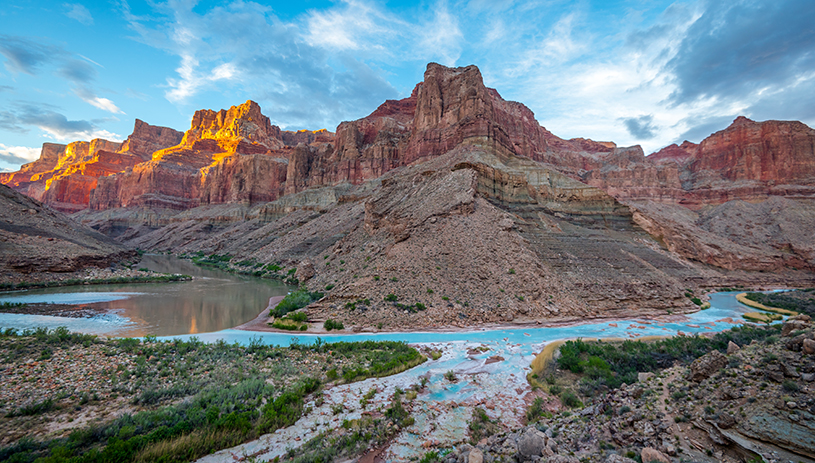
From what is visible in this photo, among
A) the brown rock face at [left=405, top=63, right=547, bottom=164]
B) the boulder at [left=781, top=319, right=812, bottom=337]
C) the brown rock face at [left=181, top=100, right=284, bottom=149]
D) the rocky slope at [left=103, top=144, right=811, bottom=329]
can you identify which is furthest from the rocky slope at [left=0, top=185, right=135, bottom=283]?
the brown rock face at [left=181, top=100, right=284, bottom=149]

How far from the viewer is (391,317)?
18828 mm

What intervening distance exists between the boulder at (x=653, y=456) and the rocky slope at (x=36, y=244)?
1527 inches

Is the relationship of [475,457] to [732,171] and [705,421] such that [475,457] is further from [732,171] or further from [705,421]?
[732,171]

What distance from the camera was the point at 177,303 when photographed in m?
23.5

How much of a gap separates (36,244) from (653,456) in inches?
1722

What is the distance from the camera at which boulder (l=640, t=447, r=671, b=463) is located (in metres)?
4.73

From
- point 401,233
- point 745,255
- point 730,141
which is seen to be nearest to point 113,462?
point 401,233

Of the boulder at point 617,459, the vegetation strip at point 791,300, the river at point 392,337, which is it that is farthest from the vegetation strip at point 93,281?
the vegetation strip at point 791,300

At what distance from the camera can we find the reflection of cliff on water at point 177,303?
57.6 feet

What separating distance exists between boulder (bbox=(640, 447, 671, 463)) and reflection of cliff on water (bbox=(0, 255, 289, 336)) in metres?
19.0

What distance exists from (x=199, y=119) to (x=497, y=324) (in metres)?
138

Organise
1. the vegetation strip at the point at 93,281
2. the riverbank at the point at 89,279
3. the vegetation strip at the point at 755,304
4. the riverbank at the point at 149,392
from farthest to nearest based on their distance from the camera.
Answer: the vegetation strip at the point at 755,304 → the riverbank at the point at 89,279 → the vegetation strip at the point at 93,281 → the riverbank at the point at 149,392

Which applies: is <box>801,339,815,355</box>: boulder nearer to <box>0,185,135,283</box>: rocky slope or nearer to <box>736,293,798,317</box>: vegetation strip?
<box>736,293,798,317</box>: vegetation strip

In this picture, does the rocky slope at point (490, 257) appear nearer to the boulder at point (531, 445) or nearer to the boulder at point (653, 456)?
the boulder at point (531, 445)
